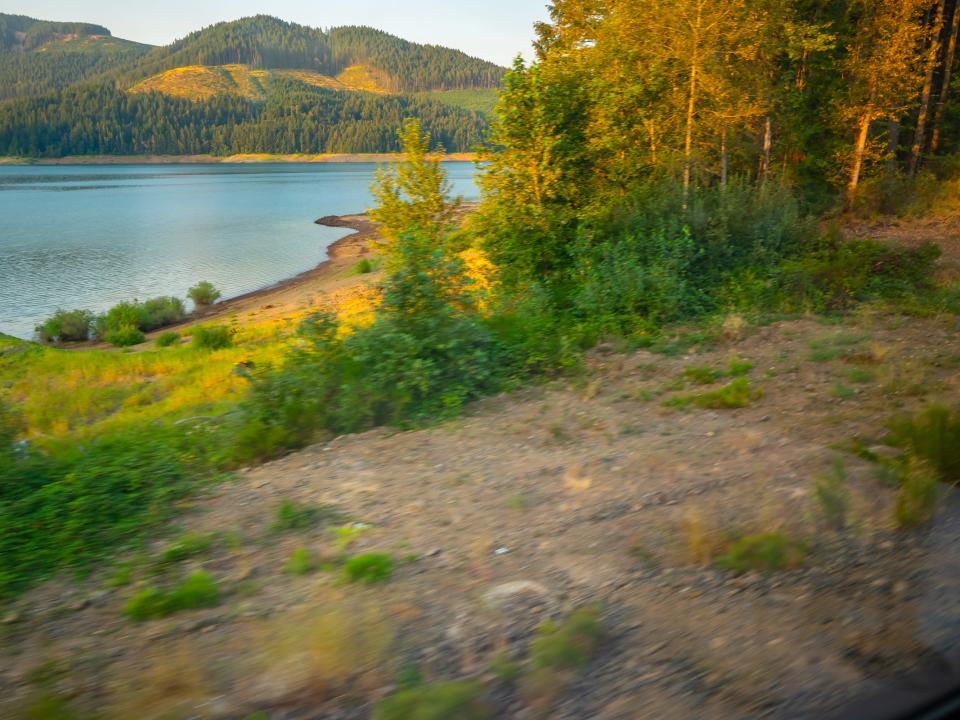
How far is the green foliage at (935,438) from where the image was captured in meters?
4.80

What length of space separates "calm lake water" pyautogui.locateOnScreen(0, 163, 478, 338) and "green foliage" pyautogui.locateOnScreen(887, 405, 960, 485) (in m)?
24.4

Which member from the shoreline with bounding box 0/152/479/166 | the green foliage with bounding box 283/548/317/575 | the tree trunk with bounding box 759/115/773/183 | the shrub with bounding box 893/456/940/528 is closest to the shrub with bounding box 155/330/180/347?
the green foliage with bounding box 283/548/317/575

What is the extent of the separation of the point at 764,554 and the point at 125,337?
23.4m

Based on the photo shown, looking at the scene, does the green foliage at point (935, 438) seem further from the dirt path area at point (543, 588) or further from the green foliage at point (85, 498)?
the green foliage at point (85, 498)

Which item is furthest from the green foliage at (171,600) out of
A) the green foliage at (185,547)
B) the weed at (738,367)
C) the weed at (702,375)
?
the weed at (738,367)

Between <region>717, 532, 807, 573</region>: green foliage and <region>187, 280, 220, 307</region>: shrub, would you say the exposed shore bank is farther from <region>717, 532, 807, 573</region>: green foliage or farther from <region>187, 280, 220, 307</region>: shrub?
<region>717, 532, 807, 573</region>: green foliage

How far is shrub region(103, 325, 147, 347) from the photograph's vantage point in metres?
A: 22.7

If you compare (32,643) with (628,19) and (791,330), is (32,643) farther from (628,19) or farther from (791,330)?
(628,19)

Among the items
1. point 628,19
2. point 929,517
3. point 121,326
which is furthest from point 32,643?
point 121,326

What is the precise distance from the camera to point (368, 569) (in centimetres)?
397

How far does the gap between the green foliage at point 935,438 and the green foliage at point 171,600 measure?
16.1ft

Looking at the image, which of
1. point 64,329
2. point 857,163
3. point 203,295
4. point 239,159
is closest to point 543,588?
point 857,163

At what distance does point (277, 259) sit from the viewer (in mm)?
42688

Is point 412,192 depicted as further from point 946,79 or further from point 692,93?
point 946,79
